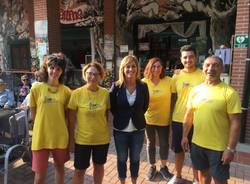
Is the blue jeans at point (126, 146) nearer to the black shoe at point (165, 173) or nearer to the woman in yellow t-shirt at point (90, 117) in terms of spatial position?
the woman in yellow t-shirt at point (90, 117)

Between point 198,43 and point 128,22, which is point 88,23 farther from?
point 198,43

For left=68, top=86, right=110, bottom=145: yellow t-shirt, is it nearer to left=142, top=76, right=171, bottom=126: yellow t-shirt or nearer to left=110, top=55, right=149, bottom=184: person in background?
left=110, top=55, right=149, bottom=184: person in background

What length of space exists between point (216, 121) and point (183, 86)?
86 centimetres

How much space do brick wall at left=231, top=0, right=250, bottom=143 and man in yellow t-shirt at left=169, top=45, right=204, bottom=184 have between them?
6.19 ft

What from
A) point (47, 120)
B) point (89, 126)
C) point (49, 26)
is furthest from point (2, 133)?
point (49, 26)

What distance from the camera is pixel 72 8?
10055mm

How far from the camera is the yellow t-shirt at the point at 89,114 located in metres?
2.96

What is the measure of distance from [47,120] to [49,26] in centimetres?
465

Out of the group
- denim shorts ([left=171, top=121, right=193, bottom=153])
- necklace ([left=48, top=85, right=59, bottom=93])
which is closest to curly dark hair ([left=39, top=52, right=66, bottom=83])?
necklace ([left=48, top=85, right=59, bottom=93])

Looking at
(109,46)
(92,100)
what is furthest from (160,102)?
(109,46)

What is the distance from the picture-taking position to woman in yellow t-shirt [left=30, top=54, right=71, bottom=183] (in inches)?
116

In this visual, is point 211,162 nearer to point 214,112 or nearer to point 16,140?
point 214,112

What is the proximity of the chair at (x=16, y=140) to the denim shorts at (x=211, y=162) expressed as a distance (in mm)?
2251

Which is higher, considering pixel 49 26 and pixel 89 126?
pixel 49 26
